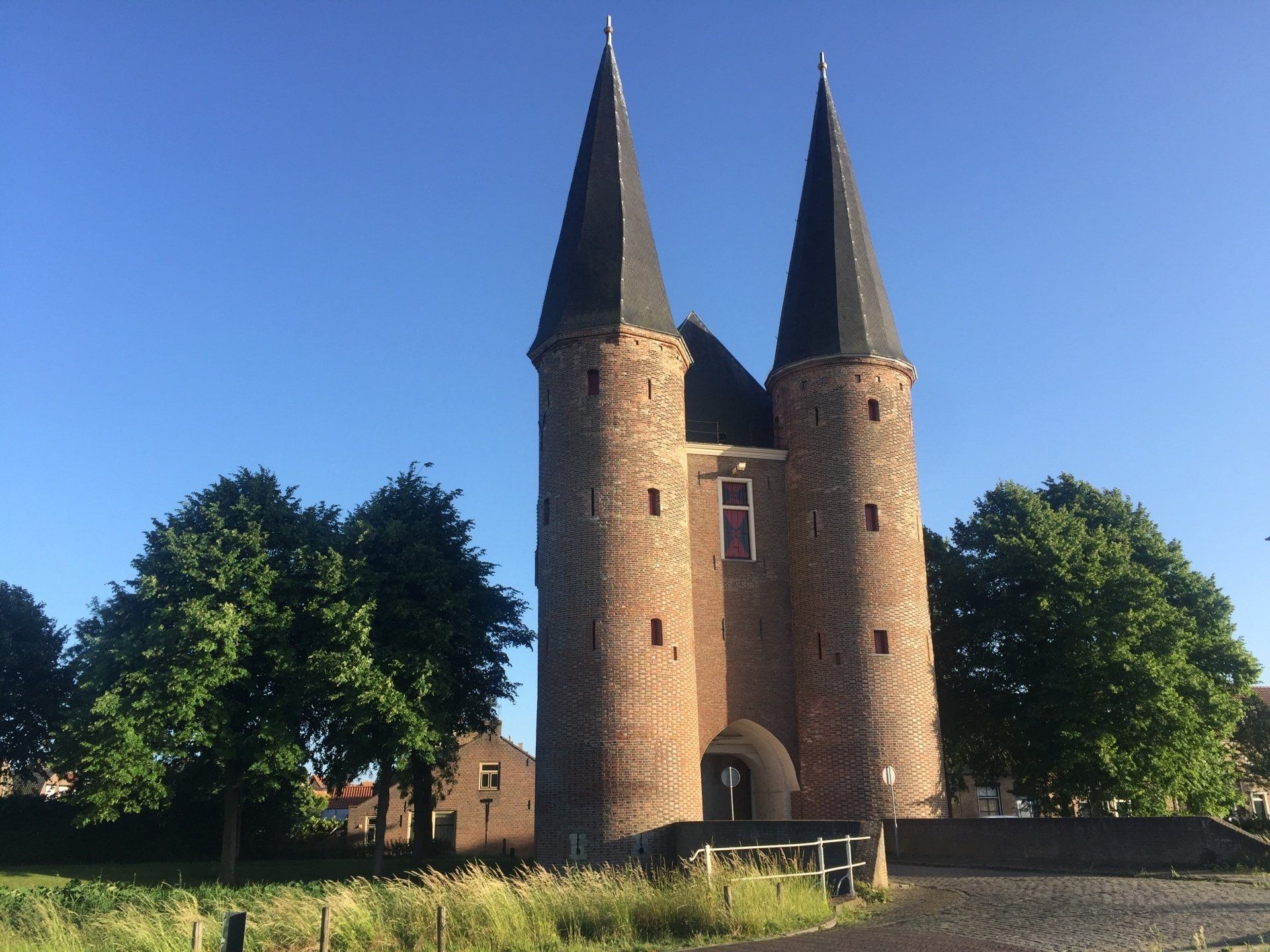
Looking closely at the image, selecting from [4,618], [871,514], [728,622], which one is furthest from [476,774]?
[871,514]

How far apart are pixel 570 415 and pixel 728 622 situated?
7.21 metres

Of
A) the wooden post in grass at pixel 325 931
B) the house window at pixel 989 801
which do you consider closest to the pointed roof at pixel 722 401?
the wooden post in grass at pixel 325 931

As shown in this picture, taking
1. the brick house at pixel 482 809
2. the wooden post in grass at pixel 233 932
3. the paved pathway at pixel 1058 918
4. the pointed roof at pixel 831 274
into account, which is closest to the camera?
the wooden post in grass at pixel 233 932

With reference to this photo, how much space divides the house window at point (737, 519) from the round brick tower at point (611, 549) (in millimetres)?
1800

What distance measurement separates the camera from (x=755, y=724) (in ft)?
95.5

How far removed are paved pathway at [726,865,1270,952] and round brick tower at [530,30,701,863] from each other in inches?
312

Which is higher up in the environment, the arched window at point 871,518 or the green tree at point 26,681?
the arched window at point 871,518

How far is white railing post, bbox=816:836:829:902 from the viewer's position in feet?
54.1

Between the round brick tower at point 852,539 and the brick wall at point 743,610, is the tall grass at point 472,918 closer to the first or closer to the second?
the round brick tower at point 852,539

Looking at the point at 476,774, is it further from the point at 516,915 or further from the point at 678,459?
the point at 516,915

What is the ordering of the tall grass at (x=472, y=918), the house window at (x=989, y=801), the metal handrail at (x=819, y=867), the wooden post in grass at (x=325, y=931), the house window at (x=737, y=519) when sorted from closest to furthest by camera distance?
the wooden post in grass at (x=325, y=931) < the tall grass at (x=472, y=918) < the metal handrail at (x=819, y=867) < the house window at (x=737, y=519) < the house window at (x=989, y=801)

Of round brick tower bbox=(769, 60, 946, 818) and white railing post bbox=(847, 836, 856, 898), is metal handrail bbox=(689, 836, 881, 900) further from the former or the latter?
round brick tower bbox=(769, 60, 946, 818)

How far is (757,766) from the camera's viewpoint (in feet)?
101

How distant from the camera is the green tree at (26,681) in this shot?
36.6 meters
